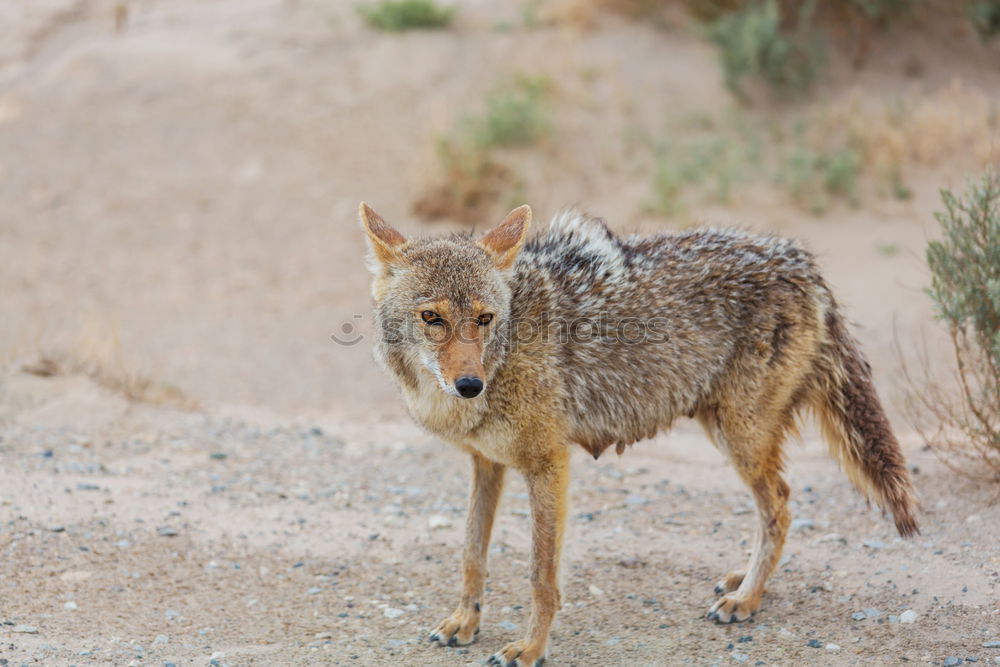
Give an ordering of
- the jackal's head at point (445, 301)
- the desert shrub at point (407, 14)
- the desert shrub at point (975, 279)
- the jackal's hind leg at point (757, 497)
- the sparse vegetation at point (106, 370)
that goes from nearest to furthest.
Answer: the jackal's head at point (445, 301) < the jackal's hind leg at point (757, 497) < the desert shrub at point (975, 279) < the sparse vegetation at point (106, 370) < the desert shrub at point (407, 14)

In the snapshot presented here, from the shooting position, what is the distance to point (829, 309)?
5.70m

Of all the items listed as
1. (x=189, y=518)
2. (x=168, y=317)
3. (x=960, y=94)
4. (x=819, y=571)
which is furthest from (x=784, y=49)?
(x=189, y=518)

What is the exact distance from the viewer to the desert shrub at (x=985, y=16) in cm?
1619

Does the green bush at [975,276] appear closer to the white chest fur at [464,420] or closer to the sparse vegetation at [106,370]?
the white chest fur at [464,420]

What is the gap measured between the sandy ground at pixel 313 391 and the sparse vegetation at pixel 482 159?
1.36 ft

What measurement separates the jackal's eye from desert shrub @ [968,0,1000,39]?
48.6ft

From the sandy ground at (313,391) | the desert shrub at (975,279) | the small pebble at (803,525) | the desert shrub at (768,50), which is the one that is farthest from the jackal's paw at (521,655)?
the desert shrub at (768,50)

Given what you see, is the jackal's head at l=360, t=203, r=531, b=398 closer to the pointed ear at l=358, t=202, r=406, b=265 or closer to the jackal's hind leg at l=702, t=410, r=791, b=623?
the pointed ear at l=358, t=202, r=406, b=265

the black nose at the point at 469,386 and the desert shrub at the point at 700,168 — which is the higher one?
the black nose at the point at 469,386

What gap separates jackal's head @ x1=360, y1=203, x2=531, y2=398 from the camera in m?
4.83

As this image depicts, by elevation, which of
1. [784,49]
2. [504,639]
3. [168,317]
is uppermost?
[784,49]

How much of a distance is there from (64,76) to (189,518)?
14310mm

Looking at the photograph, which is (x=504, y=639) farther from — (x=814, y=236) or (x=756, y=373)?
(x=814, y=236)

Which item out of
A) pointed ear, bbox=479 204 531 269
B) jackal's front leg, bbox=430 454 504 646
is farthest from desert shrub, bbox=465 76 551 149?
jackal's front leg, bbox=430 454 504 646
